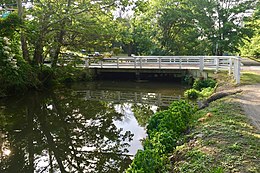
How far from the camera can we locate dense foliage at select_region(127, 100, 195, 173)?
13.3 ft

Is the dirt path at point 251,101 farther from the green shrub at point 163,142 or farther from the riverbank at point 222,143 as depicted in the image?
the green shrub at point 163,142

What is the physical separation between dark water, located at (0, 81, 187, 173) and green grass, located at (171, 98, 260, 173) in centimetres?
147

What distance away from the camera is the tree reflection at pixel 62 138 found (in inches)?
218

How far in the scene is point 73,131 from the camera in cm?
776

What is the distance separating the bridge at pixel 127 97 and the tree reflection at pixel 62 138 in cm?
160

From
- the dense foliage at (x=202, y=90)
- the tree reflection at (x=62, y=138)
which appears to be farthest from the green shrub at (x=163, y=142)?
the dense foliage at (x=202, y=90)

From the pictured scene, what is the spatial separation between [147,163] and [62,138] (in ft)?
12.1

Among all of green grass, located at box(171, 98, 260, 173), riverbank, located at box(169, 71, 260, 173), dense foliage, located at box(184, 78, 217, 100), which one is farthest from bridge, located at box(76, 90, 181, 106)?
green grass, located at box(171, 98, 260, 173)

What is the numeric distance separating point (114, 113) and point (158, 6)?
19.3 metres

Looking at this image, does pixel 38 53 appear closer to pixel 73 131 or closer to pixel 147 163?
pixel 73 131

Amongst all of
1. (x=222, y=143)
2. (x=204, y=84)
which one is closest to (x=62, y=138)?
(x=222, y=143)

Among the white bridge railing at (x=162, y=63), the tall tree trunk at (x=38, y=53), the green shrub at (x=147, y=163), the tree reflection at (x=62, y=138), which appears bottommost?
the tree reflection at (x=62, y=138)

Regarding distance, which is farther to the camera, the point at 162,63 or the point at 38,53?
the point at 162,63

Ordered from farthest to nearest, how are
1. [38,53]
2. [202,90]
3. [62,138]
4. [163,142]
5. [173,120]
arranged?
[38,53], [202,90], [62,138], [173,120], [163,142]
